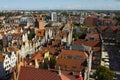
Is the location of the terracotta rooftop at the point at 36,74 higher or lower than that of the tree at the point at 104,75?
higher

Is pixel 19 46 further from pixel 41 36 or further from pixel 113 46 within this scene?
pixel 113 46

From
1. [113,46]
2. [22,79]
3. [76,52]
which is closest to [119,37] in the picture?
[113,46]

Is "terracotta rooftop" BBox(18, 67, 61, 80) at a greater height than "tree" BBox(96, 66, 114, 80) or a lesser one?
greater

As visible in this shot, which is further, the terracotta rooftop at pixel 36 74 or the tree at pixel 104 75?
the tree at pixel 104 75

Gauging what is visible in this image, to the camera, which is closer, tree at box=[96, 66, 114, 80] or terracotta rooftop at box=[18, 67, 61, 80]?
terracotta rooftop at box=[18, 67, 61, 80]

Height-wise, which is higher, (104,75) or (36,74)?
(36,74)

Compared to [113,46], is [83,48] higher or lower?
higher

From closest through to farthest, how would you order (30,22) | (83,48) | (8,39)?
(83,48) → (8,39) → (30,22)

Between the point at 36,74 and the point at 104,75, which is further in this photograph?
the point at 104,75
